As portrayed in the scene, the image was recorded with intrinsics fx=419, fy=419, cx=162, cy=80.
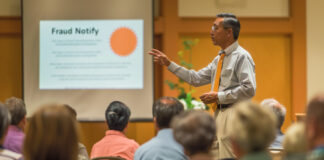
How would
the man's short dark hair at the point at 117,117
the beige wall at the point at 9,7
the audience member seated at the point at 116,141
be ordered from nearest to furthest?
the audience member seated at the point at 116,141, the man's short dark hair at the point at 117,117, the beige wall at the point at 9,7

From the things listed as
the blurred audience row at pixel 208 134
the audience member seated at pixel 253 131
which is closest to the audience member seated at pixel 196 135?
the blurred audience row at pixel 208 134

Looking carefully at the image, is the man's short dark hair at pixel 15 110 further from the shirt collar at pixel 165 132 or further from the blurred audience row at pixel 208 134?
the shirt collar at pixel 165 132

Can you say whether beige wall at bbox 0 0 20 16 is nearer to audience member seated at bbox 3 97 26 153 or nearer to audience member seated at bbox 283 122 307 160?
audience member seated at bbox 3 97 26 153

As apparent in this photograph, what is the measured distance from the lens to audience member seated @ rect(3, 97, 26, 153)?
97.7 inches

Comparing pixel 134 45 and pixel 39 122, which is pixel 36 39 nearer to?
pixel 134 45

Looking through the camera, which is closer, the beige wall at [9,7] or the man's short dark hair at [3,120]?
the man's short dark hair at [3,120]

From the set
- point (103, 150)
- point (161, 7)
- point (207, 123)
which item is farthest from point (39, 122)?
point (161, 7)

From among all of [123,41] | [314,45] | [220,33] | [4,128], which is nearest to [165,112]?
[4,128]

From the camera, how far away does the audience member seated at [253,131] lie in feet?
4.50

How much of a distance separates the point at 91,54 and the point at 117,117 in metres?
2.48

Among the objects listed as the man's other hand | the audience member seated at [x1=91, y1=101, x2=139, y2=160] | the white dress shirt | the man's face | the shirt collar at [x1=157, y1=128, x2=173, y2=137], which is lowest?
the audience member seated at [x1=91, y1=101, x2=139, y2=160]

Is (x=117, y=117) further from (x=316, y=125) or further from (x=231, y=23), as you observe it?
(x=316, y=125)

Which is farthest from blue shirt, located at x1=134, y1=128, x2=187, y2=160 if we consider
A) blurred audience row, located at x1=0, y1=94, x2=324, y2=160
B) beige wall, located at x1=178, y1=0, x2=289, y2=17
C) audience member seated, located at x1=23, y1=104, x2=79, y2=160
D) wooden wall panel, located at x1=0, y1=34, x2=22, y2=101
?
wooden wall panel, located at x1=0, y1=34, x2=22, y2=101

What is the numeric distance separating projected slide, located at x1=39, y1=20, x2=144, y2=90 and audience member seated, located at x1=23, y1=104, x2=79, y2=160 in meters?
3.90
